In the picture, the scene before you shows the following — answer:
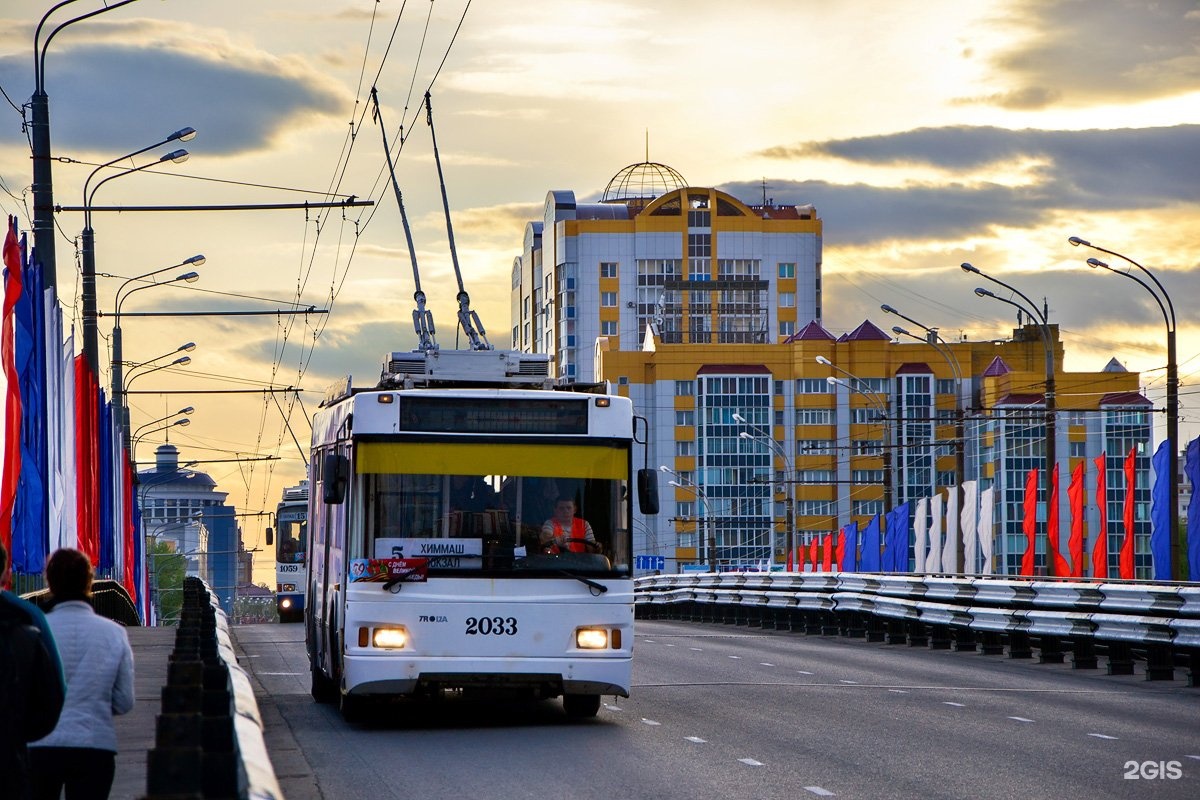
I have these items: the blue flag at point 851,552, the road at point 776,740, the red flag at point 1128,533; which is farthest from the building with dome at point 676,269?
the road at point 776,740

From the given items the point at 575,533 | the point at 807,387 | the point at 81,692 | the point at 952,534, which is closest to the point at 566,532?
the point at 575,533

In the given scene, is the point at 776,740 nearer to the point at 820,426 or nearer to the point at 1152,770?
the point at 1152,770

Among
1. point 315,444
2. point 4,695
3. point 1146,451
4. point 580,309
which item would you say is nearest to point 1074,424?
point 1146,451

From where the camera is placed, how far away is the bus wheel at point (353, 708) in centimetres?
1547

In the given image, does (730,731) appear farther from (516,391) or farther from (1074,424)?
(1074,424)

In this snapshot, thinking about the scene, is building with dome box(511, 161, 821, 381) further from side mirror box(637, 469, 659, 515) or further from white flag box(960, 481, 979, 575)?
side mirror box(637, 469, 659, 515)

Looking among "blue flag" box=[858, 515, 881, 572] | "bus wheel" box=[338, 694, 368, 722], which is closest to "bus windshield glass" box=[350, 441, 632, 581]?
"bus wheel" box=[338, 694, 368, 722]

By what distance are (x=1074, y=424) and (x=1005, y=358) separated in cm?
1389

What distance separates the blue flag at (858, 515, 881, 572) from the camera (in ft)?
177

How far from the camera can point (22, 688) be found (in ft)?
20.8

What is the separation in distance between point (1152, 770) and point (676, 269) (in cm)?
15782

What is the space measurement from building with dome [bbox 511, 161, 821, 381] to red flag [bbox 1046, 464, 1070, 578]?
121405mm

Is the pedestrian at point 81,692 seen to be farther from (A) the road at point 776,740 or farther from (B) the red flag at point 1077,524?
(B) the red flag at point 1077,524

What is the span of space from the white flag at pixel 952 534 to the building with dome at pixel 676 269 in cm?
11364
